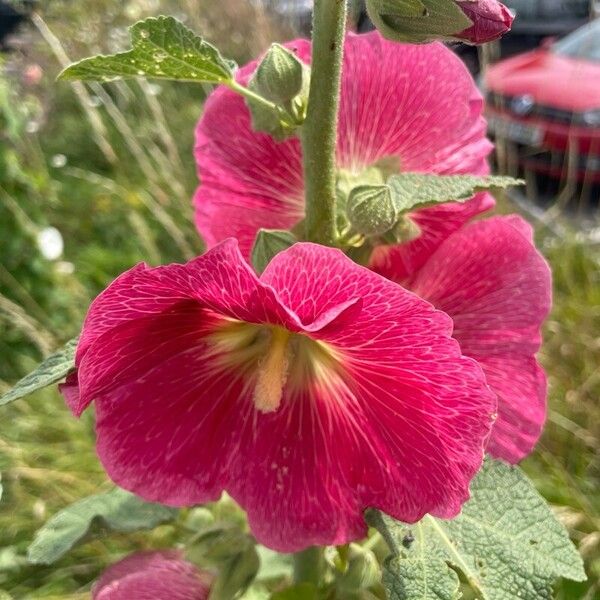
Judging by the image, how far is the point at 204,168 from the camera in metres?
0.70

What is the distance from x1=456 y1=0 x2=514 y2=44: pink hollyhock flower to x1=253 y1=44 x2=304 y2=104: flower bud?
0.37ft

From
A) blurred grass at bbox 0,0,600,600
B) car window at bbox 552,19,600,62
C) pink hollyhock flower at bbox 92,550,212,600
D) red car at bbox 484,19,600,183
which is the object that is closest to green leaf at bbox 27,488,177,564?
pink hollyhock flower at bbox 92,550,212,600

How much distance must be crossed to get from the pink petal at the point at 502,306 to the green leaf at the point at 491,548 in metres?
0.03

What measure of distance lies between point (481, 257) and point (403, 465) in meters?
0.21

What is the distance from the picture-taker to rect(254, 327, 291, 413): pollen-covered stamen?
570 millimetres

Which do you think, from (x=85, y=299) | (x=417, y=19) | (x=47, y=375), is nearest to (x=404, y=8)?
(x=417, y=19)

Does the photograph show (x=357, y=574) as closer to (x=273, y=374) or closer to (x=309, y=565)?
(x=309, y=565)

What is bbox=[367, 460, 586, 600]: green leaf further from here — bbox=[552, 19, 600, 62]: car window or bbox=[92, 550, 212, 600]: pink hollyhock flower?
bbox=[552, 19, 600, 62]: car window

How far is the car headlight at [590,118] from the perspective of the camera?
4094mm

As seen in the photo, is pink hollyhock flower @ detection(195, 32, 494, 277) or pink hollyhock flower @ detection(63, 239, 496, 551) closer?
pink hollyhock flower @ detection(63, 239, 496, 551)

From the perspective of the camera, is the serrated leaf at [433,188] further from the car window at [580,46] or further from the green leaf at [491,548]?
the car window at [580,46]

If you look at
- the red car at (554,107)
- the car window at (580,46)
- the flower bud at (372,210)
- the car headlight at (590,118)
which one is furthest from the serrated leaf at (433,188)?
the car window at (580,46)

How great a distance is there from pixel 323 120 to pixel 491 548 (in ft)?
1.18

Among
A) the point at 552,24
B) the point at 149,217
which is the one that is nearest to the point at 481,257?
the point at 149,217
